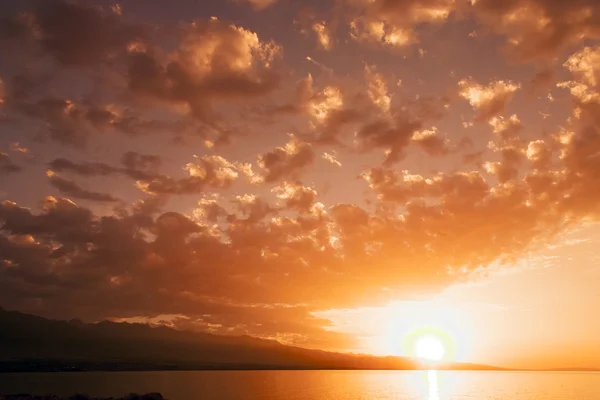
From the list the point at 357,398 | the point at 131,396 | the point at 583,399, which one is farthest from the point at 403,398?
the point at 131,396

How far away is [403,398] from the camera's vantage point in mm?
171750

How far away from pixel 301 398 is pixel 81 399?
250 feet

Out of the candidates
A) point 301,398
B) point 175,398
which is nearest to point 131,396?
point 175,398

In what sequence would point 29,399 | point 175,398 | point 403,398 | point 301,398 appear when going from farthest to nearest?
point 403,398, point 301,398, point 175,398, point 29,399

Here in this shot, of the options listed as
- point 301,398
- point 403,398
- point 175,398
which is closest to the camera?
point 175,398

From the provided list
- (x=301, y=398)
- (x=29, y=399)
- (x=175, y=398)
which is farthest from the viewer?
(x=301, y=398)

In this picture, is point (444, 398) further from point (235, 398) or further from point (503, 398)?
point (235, 398)

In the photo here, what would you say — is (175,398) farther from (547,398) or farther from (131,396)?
(547,398)

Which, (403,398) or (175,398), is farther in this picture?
(403,398)

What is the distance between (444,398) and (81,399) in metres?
137

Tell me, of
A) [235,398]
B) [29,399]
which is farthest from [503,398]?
[29,399]

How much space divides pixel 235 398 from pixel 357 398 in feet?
152

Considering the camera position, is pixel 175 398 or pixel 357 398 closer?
pixel 175 398

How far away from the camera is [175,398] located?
467 ft
